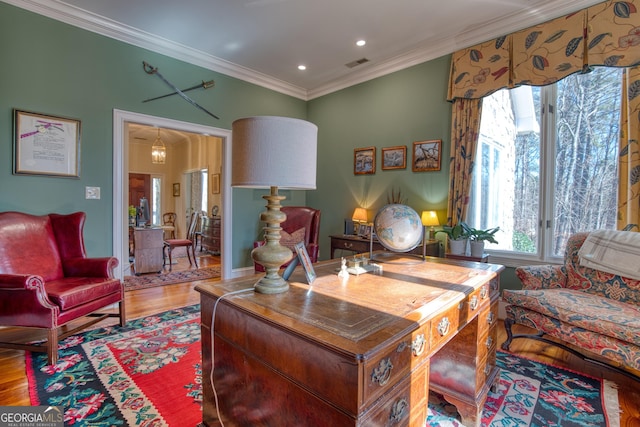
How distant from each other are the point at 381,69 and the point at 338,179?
1.66 meters

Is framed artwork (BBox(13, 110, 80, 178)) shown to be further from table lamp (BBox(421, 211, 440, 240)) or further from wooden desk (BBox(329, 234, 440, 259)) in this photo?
table lamp (BBox(421, 211, 440, 240))

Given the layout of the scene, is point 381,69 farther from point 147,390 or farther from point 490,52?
point 147,390

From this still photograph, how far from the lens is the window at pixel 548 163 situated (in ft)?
8.68

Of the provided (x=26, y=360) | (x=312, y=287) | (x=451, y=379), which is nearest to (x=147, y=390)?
(x=26, y=360)

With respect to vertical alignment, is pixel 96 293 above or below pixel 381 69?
below

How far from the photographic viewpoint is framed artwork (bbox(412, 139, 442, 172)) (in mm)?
3586

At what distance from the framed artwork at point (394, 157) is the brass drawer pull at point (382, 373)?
10.9 feet

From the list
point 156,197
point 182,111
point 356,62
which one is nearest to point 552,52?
point 356,62

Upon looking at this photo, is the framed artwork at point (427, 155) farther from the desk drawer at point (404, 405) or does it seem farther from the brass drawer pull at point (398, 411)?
the brass drawer pull at point (398, 411)

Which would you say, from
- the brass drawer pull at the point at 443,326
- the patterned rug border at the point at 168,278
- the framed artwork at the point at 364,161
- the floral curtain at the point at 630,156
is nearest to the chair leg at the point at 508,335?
the floral curtain at the point at 630,156

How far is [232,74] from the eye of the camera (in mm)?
4270

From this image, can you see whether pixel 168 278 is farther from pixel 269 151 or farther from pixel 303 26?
pixel 269 151

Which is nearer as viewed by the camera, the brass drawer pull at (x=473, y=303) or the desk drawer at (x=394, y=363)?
the desk drawer at (x=394, y=363)

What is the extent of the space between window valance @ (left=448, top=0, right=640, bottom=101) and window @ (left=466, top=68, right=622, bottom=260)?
19cm
